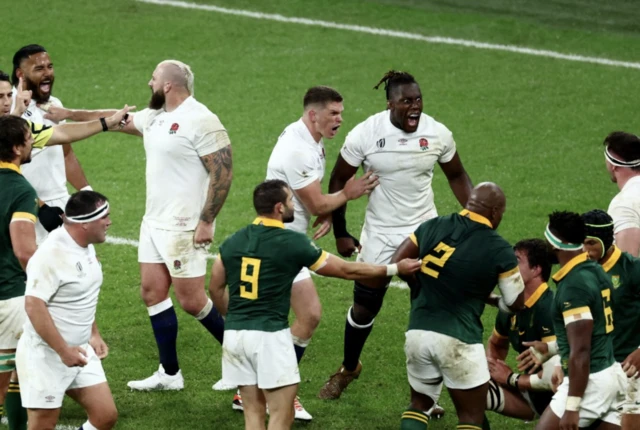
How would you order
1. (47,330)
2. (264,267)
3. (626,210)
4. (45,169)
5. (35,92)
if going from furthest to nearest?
(35,92)
(45,169)
(626,210)
(264,267)
(47,330)

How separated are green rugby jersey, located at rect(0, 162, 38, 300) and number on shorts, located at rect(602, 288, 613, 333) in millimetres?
3772

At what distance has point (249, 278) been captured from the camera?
25.2 ft

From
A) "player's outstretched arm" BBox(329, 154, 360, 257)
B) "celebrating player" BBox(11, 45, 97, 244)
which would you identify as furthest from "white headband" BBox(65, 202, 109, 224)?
"player's outstretched arm" BBox(329, 154, 360, 257)

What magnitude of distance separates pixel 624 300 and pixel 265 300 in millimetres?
2344

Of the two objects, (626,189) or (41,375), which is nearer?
(41,375)

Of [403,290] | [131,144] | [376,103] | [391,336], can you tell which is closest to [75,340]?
[391,336]

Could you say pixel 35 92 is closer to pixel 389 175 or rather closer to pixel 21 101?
pixel 21 101

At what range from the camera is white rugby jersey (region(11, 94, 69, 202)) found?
975 centimetres

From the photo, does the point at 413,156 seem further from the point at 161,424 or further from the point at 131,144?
Result: the point at 131,144

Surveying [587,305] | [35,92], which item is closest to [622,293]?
[587,305]

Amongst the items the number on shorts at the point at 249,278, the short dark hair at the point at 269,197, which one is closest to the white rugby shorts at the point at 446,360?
the number on shorts at the point at 249,278

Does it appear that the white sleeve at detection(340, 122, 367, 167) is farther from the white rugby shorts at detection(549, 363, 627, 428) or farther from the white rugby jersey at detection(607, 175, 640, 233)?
the white rugby shorts at detection(549, 363, 627, 428)

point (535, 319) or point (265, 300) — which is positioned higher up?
point (265, 300)

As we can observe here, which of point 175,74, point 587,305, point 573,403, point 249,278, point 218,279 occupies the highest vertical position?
point 175,74
